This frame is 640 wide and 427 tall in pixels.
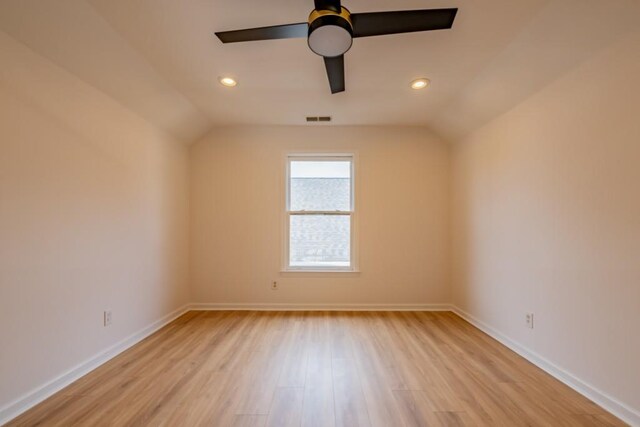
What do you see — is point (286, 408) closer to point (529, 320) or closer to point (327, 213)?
point (529, 320)

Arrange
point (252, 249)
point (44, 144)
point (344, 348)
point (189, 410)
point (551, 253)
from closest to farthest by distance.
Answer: point (189, 410) → point (44, 144) → point (551, 253) → point (344, 348) → point (252, 249)

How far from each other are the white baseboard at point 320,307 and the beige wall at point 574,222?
32.5 inches

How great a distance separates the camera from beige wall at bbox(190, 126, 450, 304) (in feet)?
12.4

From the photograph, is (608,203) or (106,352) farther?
(106,352)

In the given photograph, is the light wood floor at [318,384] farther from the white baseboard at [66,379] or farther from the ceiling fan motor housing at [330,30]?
the ceiling fan motor housing at [330,30]

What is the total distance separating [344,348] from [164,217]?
2471 millimetres

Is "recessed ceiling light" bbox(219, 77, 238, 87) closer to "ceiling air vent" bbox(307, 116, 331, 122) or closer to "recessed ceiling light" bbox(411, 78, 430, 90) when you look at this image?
"ceiling air vent" bbox(307, 116, 331, 122)

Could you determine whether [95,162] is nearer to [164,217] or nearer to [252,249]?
[164,217]

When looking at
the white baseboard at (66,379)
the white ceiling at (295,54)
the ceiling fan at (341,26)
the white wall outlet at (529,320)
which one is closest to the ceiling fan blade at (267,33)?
the ceiling fan at (341,26)

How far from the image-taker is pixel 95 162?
7.51ft

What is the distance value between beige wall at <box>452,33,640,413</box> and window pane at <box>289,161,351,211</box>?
175cm

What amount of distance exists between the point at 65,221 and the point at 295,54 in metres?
2.12

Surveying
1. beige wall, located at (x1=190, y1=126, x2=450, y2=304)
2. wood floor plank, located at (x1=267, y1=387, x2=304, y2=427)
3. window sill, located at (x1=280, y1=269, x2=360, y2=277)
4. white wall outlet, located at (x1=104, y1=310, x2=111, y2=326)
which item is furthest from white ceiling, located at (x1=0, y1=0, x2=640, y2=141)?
wood floor plank, located at (x1=267, y1=387, x2=304, y2=427)

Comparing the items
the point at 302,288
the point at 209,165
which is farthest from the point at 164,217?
the point at 302,288
